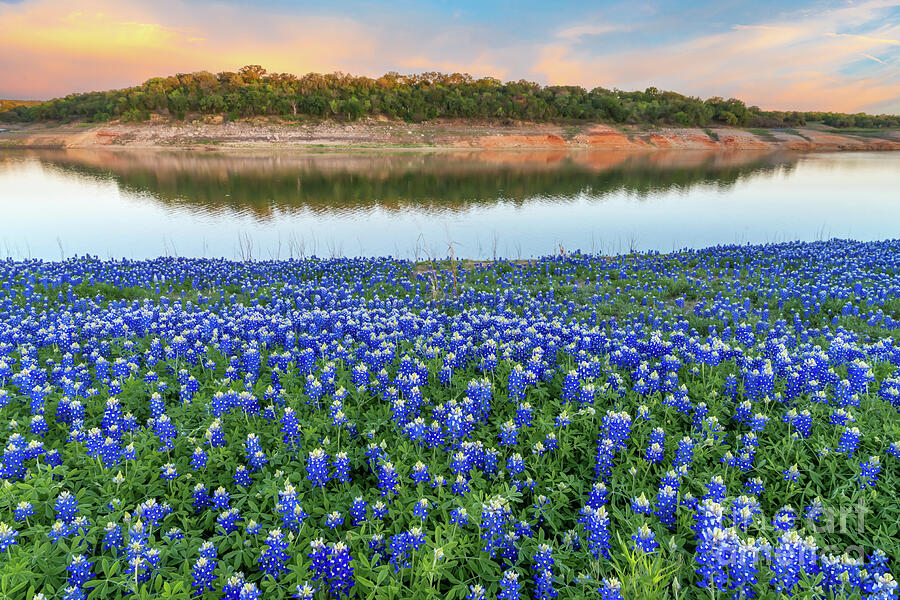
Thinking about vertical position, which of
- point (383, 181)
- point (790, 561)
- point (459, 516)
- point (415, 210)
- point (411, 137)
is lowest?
point (459, 516)

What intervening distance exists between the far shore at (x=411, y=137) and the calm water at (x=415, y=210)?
37.1m

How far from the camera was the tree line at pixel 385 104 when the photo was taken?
104875 mm

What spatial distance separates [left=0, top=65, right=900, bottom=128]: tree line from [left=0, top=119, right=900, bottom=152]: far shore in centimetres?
661

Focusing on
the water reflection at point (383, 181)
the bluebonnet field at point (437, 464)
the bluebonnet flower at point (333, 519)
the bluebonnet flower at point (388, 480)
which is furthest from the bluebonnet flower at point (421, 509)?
the water reflection at point (383, 181)

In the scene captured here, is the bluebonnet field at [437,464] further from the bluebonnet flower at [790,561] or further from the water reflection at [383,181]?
the water reflection at [383,181]

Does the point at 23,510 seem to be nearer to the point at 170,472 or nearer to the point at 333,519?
the point at 170,472

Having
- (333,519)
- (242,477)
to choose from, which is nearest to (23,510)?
(242,477)

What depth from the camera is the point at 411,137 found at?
90500mm

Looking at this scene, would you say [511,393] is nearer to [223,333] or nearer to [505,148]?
[223,333]

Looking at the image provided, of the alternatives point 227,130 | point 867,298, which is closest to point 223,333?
point 867,298

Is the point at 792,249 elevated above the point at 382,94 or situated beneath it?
situated beneath

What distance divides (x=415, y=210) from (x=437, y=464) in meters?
28.1

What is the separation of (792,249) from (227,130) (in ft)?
329

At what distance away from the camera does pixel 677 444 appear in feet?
13.9
